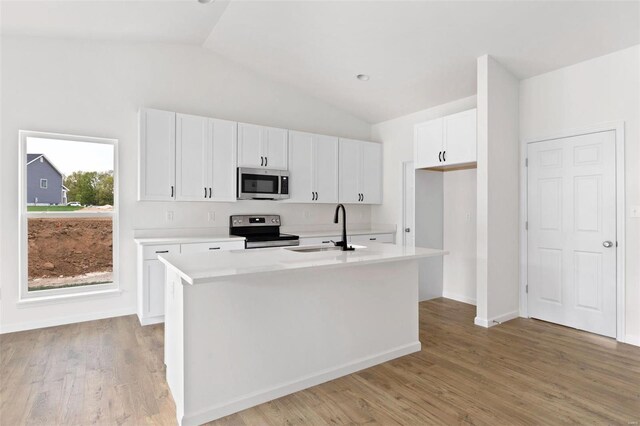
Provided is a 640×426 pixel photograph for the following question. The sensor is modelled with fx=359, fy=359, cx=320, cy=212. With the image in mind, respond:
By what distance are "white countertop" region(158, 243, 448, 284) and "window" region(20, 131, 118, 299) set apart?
2191mm

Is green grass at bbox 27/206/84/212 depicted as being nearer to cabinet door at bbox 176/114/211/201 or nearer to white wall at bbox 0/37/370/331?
white wall at bbox 0/37/370/331

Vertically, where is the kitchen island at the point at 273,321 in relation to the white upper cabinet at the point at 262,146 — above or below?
→ below

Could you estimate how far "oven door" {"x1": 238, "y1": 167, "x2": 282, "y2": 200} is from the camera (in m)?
4.54

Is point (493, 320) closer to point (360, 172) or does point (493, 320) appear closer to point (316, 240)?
point (316, 240)

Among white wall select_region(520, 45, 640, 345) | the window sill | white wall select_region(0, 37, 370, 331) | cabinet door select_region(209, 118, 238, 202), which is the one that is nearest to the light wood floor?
the window sill

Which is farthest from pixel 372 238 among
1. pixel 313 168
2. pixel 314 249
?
pixel 314 249

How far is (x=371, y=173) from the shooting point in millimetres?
5789

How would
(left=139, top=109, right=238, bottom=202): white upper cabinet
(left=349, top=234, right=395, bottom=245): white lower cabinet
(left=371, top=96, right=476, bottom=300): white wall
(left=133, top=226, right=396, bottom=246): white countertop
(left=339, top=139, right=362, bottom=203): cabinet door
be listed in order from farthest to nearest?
(left=339, top=139, right=362, bottom=203): cabinet door → (left=349, top=234, right=395, bottom=245): white lower cabinet → (left=371, top=96, right=476, bottom=300): white wall → (left=139, top=109, right=238, bottom=202): white upper cabinet → (left=133, top=226, right=396, bottom=246): white countertop

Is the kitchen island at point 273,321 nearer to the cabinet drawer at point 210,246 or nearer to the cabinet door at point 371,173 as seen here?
the cabinet drawer at point 210,246

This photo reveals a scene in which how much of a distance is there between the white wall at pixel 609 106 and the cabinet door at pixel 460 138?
2.30 feet

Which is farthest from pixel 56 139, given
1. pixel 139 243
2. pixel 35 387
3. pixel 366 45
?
pixel 366 45

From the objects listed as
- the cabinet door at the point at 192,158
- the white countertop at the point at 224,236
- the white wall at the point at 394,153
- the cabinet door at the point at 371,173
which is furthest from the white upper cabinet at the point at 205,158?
the white wall at the point at 394,153

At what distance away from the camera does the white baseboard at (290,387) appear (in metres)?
2.12

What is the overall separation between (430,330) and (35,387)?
337 cm
